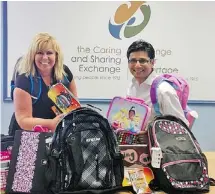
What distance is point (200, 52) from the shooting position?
263 cm

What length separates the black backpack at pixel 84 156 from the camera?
4.17 ft

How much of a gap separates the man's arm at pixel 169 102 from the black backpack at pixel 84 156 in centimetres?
40

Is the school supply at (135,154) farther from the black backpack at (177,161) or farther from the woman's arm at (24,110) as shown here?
the woman's arm at (24,110)

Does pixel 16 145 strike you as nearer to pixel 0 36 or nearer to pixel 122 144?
pixel 122 144

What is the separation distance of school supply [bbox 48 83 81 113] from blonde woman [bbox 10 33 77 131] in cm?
7

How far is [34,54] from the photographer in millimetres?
1881

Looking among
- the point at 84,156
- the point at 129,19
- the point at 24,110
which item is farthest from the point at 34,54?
the point at 129,19

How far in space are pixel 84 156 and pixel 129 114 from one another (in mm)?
403

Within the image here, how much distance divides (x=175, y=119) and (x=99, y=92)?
1.15 meters

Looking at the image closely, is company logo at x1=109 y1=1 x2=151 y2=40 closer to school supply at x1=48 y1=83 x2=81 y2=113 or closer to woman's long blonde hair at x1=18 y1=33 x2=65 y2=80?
woman's long blonde hair at x1=18 y1=33 x2=65 y2=80

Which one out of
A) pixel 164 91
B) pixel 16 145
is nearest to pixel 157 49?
pixel 164 91

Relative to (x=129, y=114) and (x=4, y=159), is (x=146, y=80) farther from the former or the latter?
(x=4, y=159)

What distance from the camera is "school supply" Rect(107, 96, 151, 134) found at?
5.24 ft

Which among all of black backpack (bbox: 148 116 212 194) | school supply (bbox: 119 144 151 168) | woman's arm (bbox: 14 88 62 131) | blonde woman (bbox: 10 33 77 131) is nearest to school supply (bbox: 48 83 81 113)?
blonde woman (bbox: 10 33 77 131)
